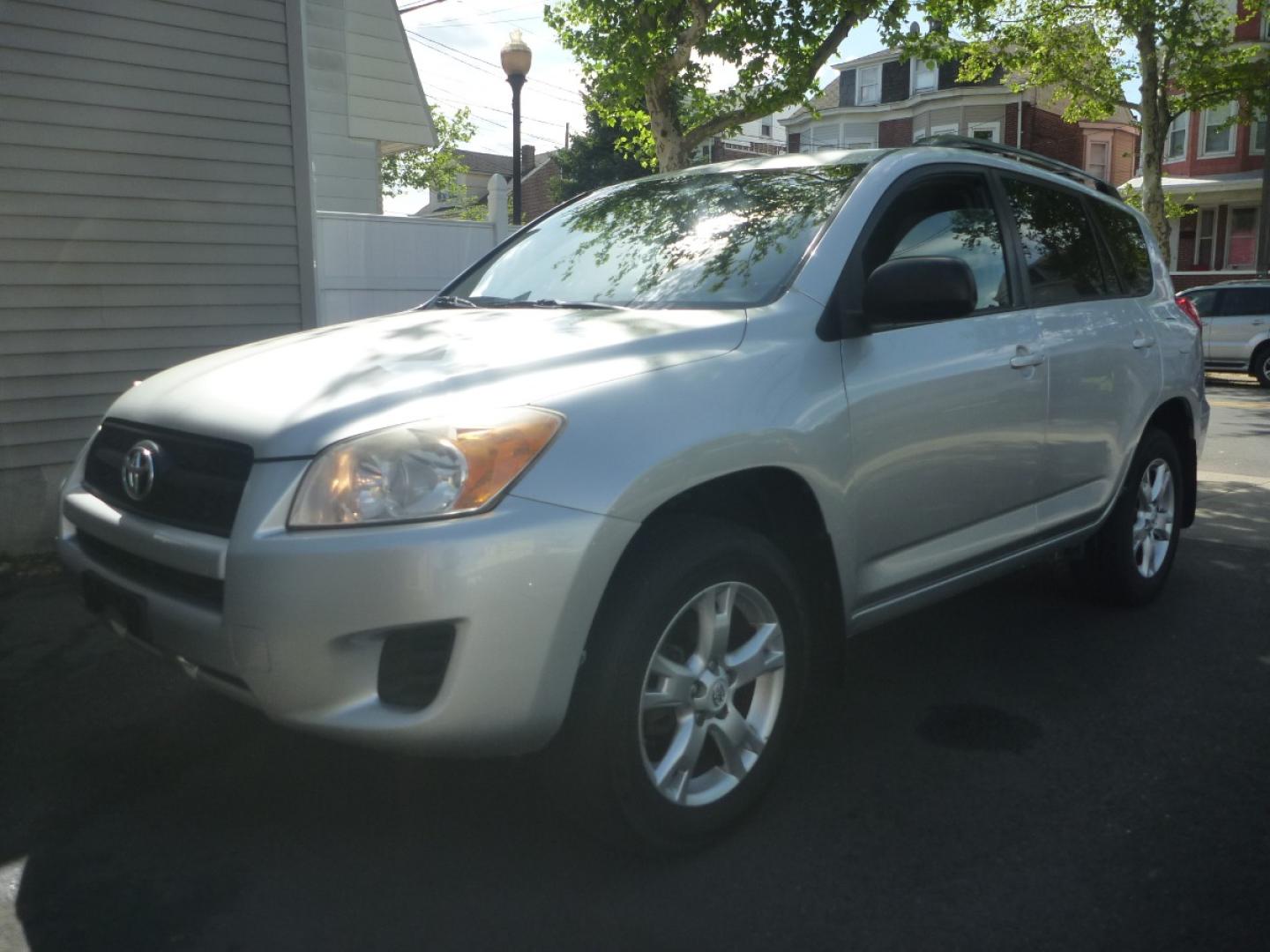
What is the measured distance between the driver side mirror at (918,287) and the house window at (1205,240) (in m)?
35.4

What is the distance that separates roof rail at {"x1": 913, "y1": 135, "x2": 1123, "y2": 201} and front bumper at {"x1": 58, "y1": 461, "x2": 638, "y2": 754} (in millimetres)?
2285

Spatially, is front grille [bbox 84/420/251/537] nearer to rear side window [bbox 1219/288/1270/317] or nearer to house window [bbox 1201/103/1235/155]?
rear side window [bbox 1219/288/1270/317]

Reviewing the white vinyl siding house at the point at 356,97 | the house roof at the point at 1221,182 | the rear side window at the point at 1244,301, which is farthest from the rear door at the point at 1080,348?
the house roof at the point at 1221,182

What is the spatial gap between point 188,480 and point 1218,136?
37.0 m

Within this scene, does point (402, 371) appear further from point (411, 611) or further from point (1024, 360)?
point (1024, 360)

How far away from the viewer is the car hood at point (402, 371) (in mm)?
2691

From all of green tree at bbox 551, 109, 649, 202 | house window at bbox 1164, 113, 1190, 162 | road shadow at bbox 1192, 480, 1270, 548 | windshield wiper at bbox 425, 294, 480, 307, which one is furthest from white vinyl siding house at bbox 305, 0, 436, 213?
house window at bbox 1164, 113, 1190, 162

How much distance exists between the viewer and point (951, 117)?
136 ft

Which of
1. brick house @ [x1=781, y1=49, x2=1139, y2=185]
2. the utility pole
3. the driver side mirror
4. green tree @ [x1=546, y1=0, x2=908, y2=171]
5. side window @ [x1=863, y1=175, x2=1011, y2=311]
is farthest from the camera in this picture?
brick house @ [x1=781, y1=49, x2=1139, y2=185]

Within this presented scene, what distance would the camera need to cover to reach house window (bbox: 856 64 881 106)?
44.5 meters

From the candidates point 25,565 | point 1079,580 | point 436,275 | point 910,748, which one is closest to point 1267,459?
point 1079,580

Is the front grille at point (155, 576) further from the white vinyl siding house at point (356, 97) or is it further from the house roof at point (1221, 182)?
the house roof at point (1221, 182)

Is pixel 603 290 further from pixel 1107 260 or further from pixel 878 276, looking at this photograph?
pixel 1107 260

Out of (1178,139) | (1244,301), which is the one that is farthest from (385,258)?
(1178,139)
